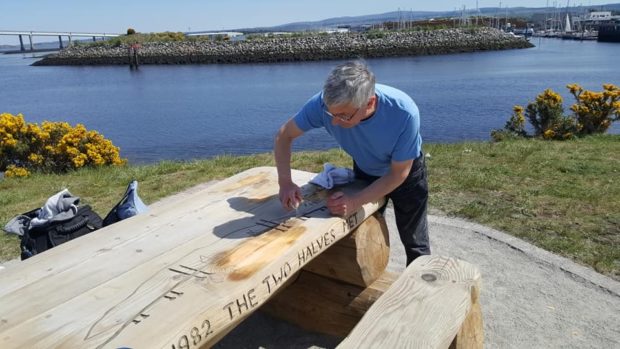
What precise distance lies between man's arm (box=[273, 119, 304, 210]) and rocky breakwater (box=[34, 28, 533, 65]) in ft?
156

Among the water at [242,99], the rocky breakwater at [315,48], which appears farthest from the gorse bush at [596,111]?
the rocky breakwater at [315,48]

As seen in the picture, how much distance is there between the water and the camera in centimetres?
1468

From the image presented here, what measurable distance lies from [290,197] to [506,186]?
11.8 ft

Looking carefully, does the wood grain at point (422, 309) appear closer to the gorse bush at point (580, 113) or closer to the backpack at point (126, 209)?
the backpack at point (126, 209)

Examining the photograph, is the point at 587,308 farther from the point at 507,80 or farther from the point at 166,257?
the point at 507,80

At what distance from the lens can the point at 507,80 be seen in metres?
27.5

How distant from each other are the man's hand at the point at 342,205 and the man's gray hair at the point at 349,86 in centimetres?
51

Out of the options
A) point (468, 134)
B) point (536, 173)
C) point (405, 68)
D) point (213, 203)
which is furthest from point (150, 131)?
point (405, 68)

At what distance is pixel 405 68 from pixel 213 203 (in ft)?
119

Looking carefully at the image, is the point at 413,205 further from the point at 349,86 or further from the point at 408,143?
the point at 349,86

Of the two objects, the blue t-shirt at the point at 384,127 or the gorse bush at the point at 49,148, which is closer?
the blue t-shirt at the point at 384,127

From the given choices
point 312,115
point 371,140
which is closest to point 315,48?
point 312,115

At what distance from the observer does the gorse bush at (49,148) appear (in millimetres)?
8023

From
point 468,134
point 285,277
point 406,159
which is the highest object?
point 406,159
